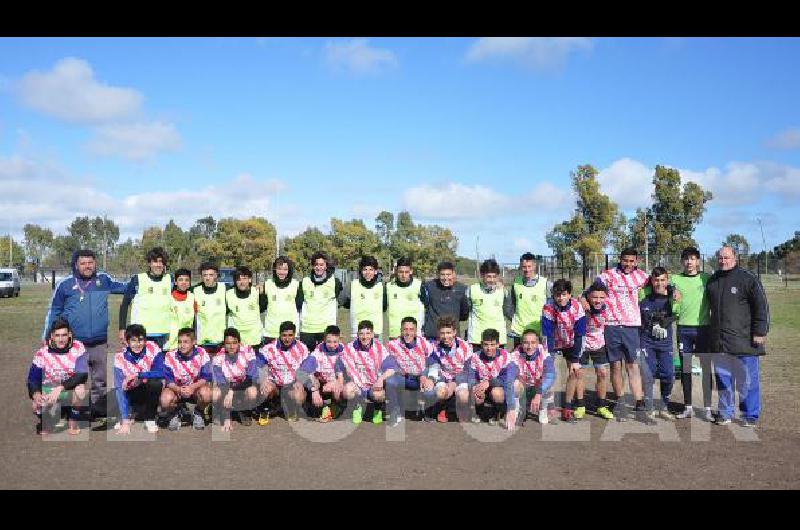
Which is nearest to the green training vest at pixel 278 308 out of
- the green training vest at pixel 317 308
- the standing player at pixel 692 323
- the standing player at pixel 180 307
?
the green training vest at pixel 317 308

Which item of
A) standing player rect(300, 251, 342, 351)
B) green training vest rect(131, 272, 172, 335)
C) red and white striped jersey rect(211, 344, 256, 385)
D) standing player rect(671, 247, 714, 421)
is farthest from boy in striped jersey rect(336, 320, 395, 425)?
standing player rect(671, 247, 714, 421)

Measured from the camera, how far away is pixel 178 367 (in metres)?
7.32

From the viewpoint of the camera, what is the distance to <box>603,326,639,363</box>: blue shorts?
7.45 metres

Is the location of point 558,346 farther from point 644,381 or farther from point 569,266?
point 569,266

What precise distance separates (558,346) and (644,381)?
41.5 inches

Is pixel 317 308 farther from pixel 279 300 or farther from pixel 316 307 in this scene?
pixel 279 300

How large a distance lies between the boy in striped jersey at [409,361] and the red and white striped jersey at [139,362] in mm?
2464

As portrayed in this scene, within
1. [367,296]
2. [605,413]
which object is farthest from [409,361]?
[605,413]

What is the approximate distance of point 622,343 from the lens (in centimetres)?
746

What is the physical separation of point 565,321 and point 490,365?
953 millimetres

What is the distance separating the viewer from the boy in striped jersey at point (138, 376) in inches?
274

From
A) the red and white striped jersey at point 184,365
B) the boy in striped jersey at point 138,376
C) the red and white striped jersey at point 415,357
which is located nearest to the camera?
the boy in striped jersey at point 138,376

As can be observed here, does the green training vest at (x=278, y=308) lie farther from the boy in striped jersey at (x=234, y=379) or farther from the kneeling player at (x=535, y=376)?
the kneeling player at (x=535, y=376)
